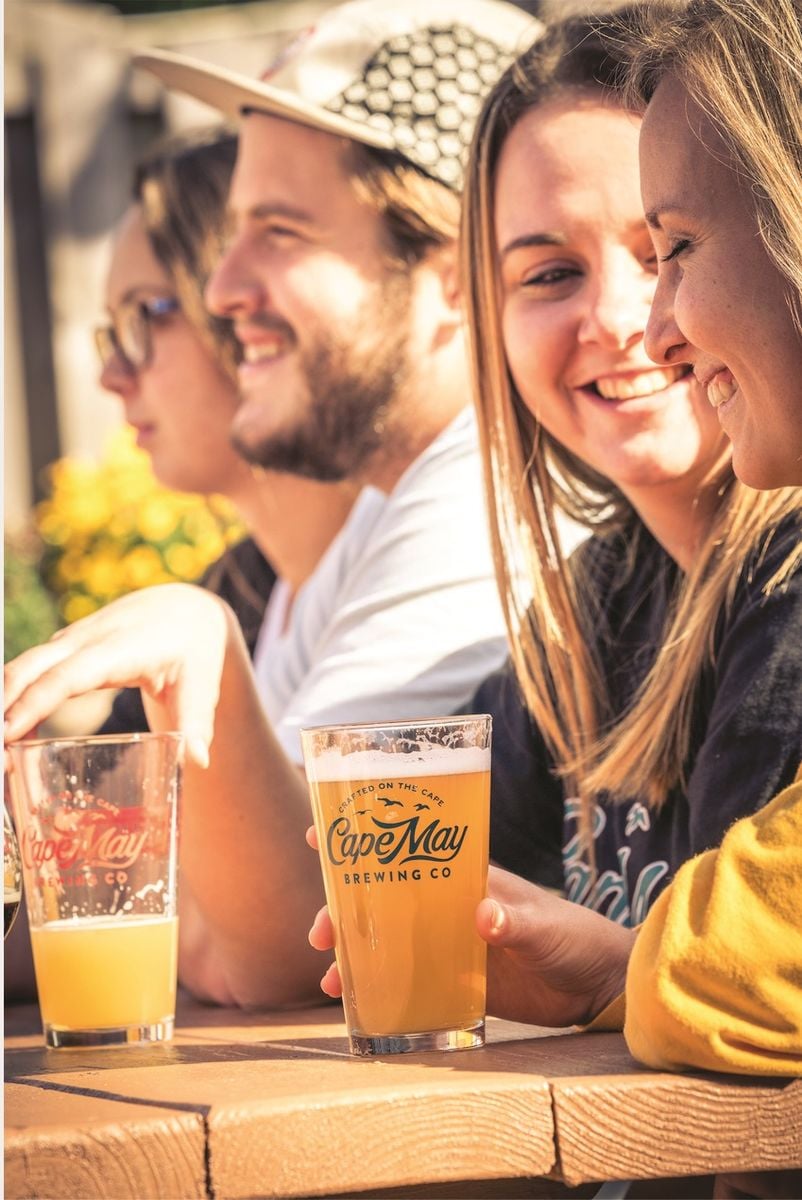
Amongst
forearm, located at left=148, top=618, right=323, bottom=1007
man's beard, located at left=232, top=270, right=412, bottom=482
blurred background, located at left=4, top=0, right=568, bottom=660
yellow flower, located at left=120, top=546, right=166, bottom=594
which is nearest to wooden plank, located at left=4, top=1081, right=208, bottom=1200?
forearm, located at left=148, top=618, right=323, bottom=1007

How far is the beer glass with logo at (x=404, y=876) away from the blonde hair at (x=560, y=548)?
0.49 m

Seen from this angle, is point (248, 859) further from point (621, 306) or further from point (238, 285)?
point (238, 285)

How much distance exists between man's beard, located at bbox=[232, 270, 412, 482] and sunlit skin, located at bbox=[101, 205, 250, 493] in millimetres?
592

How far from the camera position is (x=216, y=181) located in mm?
3262

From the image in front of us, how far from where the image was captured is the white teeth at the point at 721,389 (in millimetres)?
1283

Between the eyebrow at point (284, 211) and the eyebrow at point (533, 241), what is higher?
the eyebrow at point (284, 211)

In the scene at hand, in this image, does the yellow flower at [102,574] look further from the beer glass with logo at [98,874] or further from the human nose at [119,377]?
the beer glass with logo at [98,874]

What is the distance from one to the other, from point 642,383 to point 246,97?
3.85 feet

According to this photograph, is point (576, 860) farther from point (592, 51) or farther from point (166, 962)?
point (592, 51)

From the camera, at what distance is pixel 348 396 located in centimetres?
258

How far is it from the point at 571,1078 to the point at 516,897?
0.75 ft

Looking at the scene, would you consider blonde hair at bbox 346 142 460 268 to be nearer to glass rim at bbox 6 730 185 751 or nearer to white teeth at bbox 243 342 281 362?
white teeth at bbox 243 342 281 362

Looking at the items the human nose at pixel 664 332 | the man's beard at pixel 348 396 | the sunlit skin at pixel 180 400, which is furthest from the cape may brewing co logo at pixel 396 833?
the sunlit skin at pixel 180 400

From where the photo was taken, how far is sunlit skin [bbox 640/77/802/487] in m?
1.20
